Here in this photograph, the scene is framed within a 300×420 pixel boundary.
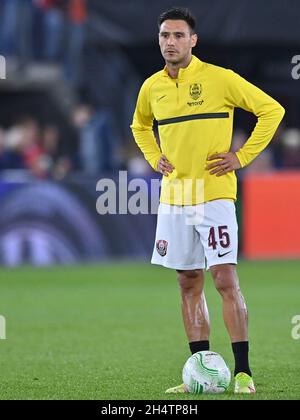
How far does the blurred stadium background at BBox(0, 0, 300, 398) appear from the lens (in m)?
19.1

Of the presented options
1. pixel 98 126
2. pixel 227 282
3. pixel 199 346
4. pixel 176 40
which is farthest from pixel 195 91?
pixel 98 126

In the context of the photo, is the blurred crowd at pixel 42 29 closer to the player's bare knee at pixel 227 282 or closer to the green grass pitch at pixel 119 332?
the green grass pitch at pixel 119 332

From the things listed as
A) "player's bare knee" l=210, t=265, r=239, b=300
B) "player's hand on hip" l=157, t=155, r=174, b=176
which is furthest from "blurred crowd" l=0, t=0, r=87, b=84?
"player's bare knee" l=210, t=265, r=239, b=300

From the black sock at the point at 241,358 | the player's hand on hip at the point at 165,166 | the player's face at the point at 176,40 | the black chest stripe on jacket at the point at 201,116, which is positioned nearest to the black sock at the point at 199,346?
the black sock at the point at 241,358

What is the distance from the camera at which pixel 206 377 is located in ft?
27.6

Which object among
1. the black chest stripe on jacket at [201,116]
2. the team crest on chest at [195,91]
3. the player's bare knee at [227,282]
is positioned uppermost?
the team crest on chest at [195,91]

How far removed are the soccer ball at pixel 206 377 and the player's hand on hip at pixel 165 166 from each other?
4.40 ft

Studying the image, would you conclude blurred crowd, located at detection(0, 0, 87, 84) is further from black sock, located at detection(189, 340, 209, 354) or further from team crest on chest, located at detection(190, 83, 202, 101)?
black sock, located at detection(189, 340, 209, 354)

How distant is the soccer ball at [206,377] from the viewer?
331 inches

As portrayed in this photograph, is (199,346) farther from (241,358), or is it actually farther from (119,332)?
(119,332)

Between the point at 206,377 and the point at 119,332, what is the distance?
13.9 feet

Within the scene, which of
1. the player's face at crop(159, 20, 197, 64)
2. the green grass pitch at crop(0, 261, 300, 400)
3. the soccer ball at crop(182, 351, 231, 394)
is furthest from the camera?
the green grass pitch at crop(0, 261, 300, 400)
